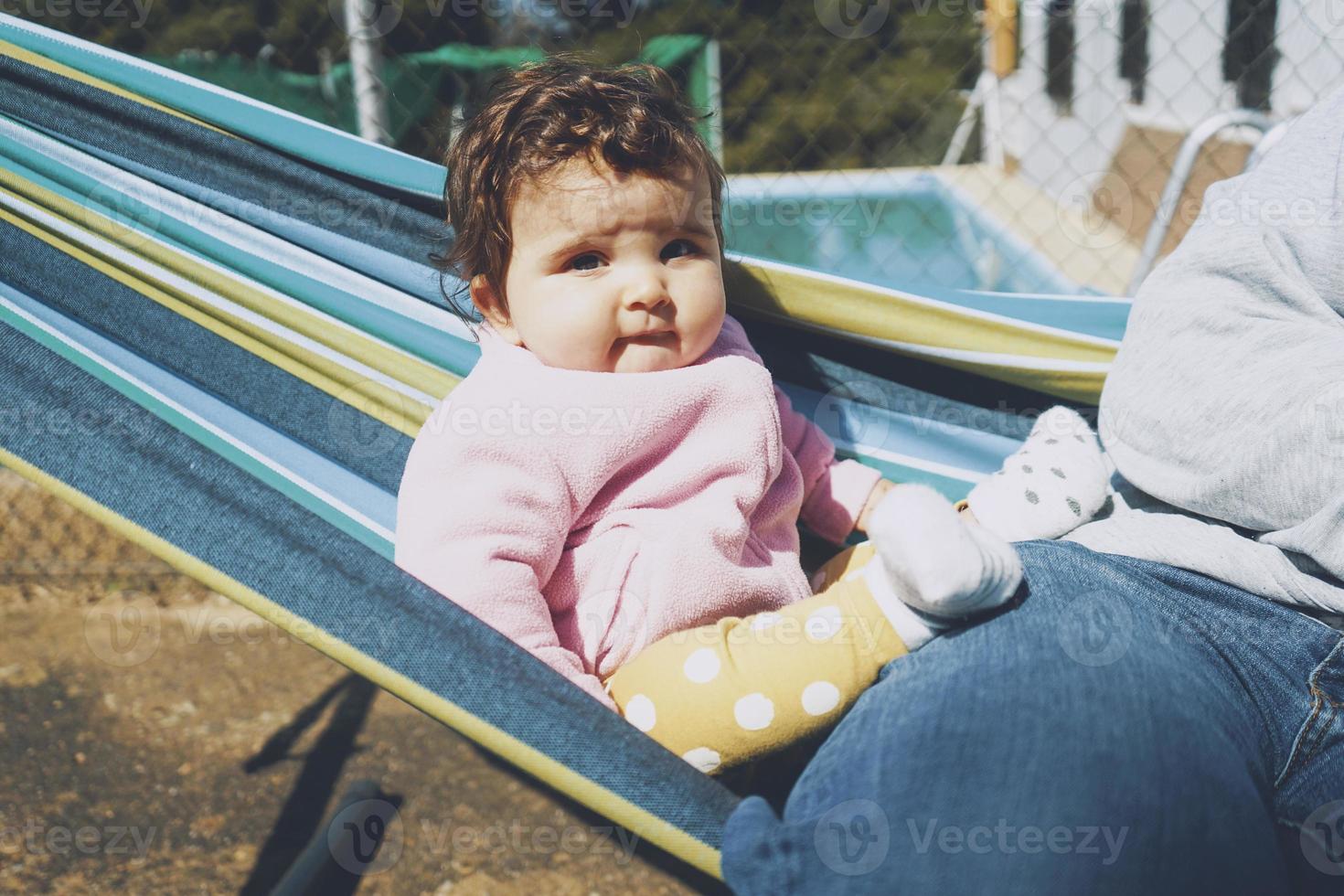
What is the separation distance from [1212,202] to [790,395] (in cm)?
57

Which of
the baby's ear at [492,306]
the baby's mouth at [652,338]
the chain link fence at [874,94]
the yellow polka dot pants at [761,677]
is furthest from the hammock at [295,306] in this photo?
the chain link fence at [874,94]

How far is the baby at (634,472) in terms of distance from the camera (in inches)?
39.9

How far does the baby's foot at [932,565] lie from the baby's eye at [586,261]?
0.43m

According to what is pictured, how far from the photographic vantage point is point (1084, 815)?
0.78 m

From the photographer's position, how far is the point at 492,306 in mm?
1276

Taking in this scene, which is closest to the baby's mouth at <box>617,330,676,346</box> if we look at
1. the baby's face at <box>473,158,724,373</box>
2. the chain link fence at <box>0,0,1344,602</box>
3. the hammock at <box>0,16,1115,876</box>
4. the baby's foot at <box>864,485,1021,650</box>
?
the baby's face at <box>473,158,724,373</box>

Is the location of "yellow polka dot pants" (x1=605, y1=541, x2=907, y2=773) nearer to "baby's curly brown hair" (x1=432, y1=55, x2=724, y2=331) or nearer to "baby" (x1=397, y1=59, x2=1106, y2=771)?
"baby" (x1=397, y1=59, x2=1106, y2=771)

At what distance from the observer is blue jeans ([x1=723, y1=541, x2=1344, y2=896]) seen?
2.54 ft

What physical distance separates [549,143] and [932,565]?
2.05 feet

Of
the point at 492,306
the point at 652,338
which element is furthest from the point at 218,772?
the point at 652,338

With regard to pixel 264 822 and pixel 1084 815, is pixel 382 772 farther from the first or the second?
pixel 1084 815

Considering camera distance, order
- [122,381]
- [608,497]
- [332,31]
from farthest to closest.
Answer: [332,31] < [122,381] < [608,497]

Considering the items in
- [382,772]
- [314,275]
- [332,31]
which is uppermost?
[314,275]

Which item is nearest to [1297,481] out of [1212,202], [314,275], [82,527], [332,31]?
[1212,202]
